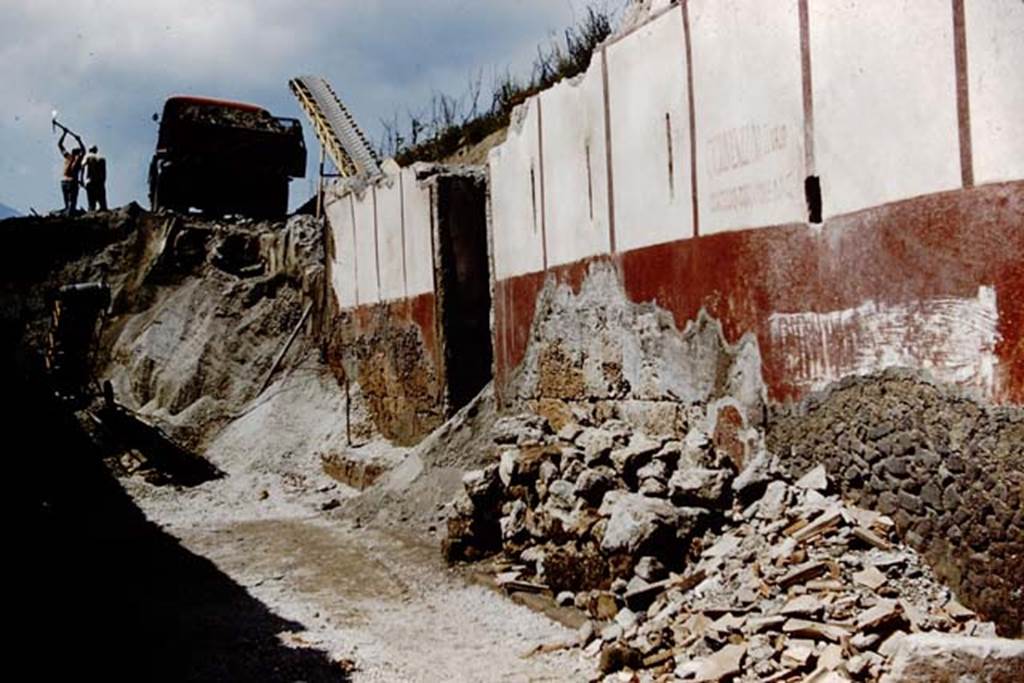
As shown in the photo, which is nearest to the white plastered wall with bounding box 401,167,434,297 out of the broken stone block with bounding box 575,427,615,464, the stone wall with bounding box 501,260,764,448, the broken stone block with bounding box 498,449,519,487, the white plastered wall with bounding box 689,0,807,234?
the stone wall with bounding box 501,260,764,448

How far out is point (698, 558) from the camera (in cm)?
499

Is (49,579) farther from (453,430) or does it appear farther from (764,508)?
(764,508)

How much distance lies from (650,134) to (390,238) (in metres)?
5.04

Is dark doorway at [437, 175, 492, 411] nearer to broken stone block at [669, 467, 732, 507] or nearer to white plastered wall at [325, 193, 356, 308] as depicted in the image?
white plastered wall at [325, 193, 356, 308]

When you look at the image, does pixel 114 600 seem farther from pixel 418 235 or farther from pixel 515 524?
pixel 418 235

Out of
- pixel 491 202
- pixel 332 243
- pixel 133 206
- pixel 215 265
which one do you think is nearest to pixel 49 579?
Result: pixel 491 202

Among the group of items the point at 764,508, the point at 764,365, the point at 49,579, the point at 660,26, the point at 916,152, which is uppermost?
the point at 660,26

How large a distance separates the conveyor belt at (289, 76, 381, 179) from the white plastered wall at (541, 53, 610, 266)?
996cm

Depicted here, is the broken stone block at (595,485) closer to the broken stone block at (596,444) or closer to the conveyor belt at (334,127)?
the broken stone block at (596,444)

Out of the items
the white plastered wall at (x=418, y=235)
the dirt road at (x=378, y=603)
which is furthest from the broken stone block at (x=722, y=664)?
the white plastered wall at (x=418, y=235)

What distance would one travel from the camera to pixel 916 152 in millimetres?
4082

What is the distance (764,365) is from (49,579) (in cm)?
484

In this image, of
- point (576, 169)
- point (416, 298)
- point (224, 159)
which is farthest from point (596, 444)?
point (224, 159)

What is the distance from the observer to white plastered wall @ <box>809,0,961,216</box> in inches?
156
